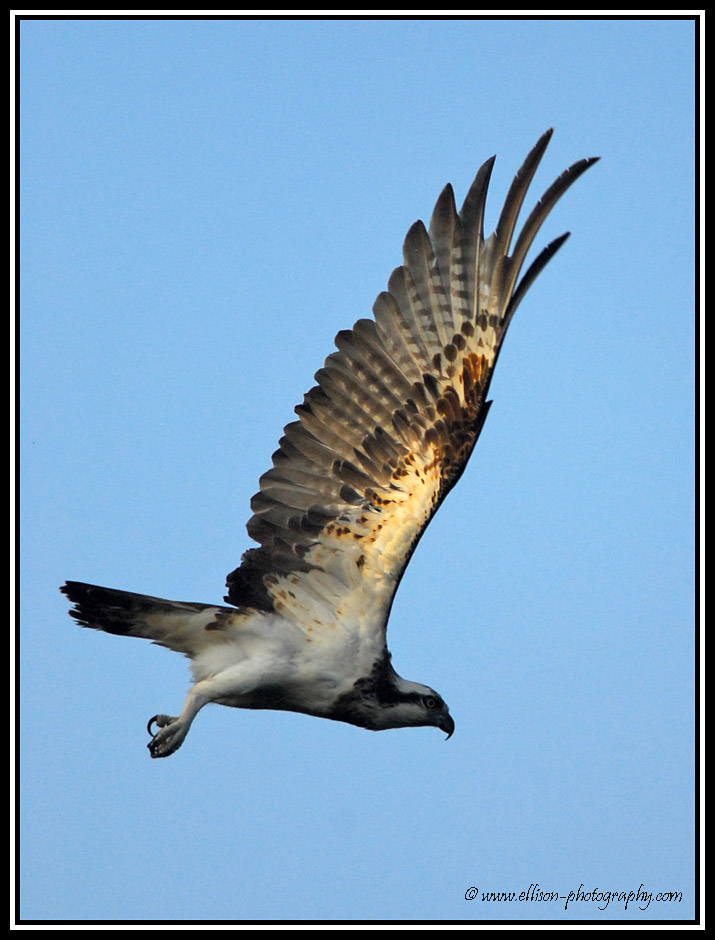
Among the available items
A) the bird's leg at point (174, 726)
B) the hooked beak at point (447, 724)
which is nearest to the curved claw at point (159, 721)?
the bird's leg at point (174, 726)

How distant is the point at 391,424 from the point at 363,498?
0.60 m

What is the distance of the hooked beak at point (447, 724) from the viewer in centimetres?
664

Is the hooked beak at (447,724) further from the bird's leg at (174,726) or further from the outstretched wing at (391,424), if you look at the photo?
the bird's leg at (174,726)

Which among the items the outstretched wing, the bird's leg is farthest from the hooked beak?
the bird's leg

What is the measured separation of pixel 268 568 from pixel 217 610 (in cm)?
45

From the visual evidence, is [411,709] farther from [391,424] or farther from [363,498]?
[391,424]

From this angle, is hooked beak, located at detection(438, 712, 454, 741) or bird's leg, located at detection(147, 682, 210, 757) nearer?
bird's leg, located at detection(147, 682, 210, 757)

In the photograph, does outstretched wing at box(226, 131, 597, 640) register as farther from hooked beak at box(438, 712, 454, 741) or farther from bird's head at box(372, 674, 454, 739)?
hooked beak at box(438, 712, 454, 741)

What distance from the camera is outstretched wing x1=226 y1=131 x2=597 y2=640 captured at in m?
6.34

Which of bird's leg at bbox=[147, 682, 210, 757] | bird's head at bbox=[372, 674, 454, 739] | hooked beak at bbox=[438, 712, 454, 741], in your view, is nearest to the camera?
bird's leg at bbox=[147, 682, 210, 757]

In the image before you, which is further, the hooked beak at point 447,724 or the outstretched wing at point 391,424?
the hooked beak at point 447,724

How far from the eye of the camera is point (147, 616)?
6316 mm

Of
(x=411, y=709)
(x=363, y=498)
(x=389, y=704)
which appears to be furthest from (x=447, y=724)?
(x=363, y=498)
